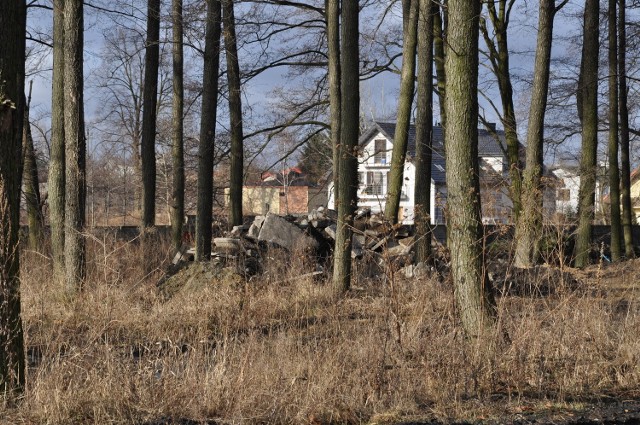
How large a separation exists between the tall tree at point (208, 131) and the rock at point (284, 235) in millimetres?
1813

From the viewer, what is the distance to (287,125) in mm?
22047

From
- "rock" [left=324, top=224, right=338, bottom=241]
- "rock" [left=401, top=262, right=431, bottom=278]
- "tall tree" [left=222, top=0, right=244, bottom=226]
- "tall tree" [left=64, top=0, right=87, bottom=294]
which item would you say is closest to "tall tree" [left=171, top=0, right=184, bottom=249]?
"tall tree" [left=222, top=0, right=244, bottom=226]

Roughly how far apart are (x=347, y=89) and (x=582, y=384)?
6.10 meters

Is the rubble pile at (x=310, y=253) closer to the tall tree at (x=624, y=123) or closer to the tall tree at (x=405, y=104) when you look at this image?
the tall tree at (x=405, y=104)

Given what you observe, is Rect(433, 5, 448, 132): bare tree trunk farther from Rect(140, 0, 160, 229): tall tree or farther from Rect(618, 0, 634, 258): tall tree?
Rect(140, 0, 160, 229): tall tree

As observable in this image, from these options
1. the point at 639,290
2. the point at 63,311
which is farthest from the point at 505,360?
the point at 639,290

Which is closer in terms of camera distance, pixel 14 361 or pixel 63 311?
pixel 14 361

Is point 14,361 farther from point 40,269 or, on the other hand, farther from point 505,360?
point 40,269

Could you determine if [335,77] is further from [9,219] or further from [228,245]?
[9,219]

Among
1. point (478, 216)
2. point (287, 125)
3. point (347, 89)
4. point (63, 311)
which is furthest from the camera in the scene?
point (287, 125)

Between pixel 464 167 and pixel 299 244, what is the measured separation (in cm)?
773

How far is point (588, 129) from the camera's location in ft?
56.4

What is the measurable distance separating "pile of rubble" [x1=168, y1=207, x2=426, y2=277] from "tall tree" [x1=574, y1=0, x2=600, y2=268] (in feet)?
13.0

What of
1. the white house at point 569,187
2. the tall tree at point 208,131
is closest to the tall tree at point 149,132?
the tall tree at point 208,131
